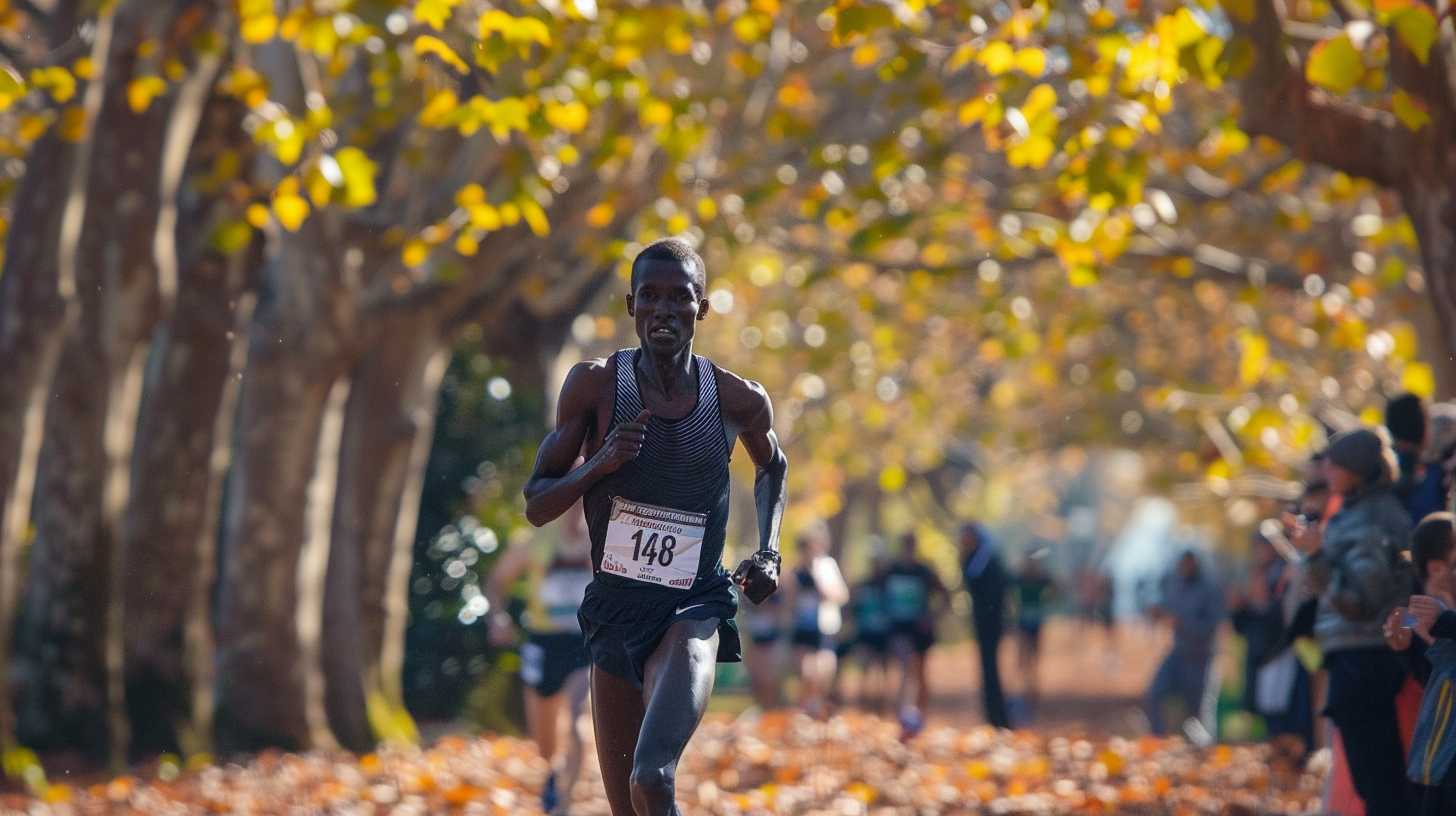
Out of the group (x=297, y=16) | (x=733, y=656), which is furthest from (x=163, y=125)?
(x=733, y=656)

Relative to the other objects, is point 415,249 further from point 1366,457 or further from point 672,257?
point 672,257

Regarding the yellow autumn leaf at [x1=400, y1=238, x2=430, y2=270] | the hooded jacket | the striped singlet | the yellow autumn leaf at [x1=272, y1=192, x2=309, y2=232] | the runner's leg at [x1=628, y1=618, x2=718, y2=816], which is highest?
the yellow autumn leaf at [x1=272, y1=192, x2=309, y2=232]

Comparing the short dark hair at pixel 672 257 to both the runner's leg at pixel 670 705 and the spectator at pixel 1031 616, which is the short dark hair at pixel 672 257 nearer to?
the runner's leg at pixel 670 705

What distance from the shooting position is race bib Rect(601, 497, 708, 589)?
670cm

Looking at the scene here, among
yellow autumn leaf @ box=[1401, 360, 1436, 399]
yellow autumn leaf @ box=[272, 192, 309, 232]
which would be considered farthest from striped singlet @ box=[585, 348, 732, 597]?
yellow autumn leaf @ box=[1401, 360, 1436, 399]

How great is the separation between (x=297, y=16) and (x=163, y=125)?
3.05 metres

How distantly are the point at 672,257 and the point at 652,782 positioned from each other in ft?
4.92

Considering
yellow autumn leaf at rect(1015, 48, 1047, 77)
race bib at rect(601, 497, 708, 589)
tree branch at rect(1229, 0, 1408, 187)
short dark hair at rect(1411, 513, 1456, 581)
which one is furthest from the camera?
yellow autumn leaf at rect(1015, 48, 1047, 77)

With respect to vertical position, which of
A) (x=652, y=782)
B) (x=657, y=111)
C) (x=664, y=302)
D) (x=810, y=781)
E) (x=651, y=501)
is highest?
(x=657, y=111)

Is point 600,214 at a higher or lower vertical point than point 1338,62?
lower

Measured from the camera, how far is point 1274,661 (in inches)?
514

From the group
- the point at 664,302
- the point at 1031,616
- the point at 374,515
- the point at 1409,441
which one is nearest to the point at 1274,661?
the point at 1409,441

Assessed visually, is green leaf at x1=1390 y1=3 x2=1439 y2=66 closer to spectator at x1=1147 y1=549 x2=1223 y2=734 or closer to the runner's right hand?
the runner's right hand

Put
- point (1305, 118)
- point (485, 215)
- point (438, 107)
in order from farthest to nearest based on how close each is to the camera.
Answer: point (485, 215), point (438, 107), point (1305, 118)
